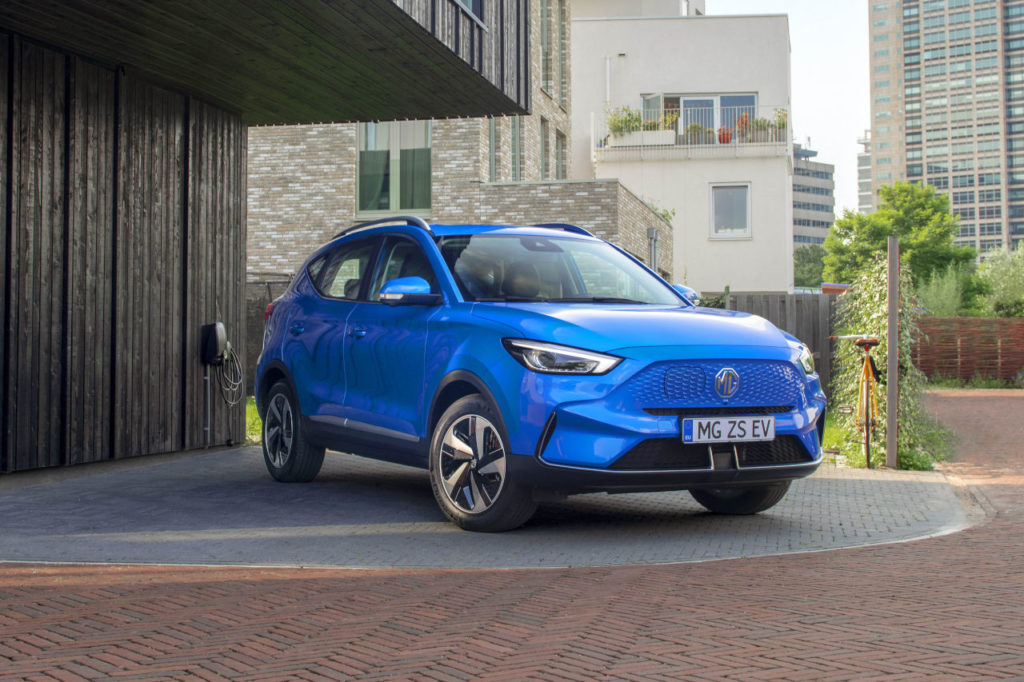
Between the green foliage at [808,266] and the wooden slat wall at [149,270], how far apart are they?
14464 centimetres

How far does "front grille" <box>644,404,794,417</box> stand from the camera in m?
6.38

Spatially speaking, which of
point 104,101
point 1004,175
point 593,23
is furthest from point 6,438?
point 1004,175

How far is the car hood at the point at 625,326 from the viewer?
6.45 m

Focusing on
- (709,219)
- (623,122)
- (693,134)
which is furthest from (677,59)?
(709,219)

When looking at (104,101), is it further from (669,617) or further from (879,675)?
(879,675)

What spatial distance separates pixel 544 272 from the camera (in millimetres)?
7820

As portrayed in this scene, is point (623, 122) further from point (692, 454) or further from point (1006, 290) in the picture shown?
point (692, 454)

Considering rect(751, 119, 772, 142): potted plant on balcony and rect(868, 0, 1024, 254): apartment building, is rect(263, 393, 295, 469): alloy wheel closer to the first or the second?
rect(751, 119, 772, 142): potted plant on balcony

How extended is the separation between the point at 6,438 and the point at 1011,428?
13753 mm

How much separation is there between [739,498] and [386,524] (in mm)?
2275

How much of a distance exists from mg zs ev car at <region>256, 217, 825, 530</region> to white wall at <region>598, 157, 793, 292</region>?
1215 inches

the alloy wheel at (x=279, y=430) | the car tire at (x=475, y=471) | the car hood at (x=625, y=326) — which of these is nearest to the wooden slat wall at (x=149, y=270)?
the alloy wheel at (x=279, y=430)

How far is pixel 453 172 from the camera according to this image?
24.5 metres

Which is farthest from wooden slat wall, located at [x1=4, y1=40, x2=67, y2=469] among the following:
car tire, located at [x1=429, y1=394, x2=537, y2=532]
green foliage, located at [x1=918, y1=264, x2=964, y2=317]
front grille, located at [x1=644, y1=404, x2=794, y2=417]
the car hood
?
green foliage, located at [x1=918, y1=264, x2=964, y2=317]
